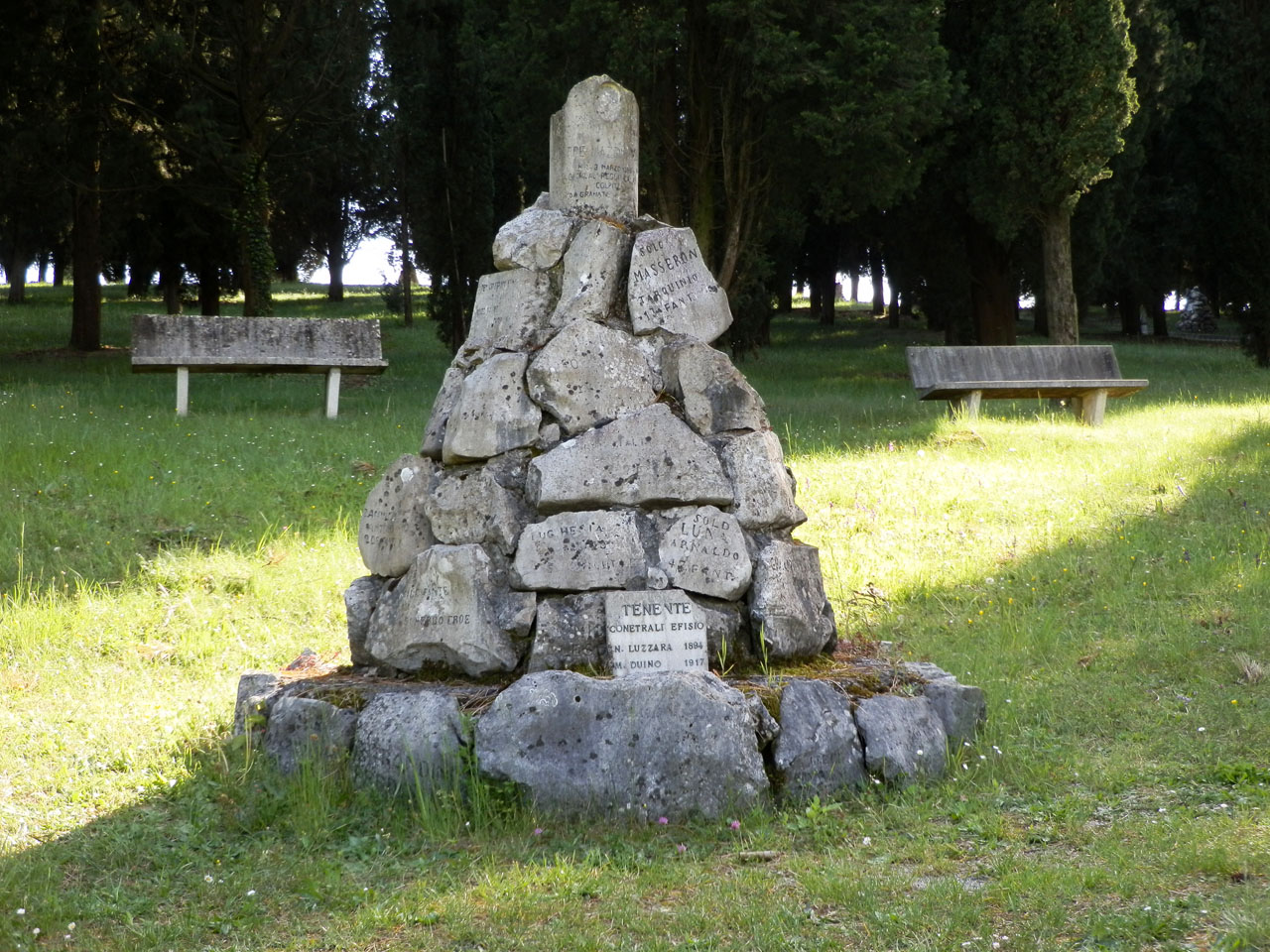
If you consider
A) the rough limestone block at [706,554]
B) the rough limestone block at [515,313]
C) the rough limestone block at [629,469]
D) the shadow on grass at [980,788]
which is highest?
the rough limestone block at [515,313]

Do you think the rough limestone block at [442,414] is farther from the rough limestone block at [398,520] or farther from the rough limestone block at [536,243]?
the rough limestone block at [536,243]

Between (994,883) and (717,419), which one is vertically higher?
(717,419)

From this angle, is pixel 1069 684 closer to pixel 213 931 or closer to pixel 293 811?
pixel 293 811

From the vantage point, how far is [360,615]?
560 cm

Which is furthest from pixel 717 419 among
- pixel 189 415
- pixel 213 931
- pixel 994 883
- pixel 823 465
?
pixel 189 415

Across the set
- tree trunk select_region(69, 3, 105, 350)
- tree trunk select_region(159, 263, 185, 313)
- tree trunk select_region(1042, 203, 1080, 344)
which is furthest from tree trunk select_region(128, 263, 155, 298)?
tree trunk select_region(1042, 203, 1080, 344)

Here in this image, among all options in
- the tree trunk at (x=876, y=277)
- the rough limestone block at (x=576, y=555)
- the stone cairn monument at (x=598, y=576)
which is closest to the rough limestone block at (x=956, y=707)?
the stone cairn monument at (x=598, y=576)

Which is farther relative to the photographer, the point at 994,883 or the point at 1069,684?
the point at 1069,684

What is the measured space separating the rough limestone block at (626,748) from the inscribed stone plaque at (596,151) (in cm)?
223

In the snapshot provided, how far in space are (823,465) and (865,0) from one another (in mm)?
7456

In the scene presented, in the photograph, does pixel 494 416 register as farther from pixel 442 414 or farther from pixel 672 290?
pixel 672 290

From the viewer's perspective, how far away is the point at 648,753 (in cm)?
465

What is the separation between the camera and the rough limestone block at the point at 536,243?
5.63 metres

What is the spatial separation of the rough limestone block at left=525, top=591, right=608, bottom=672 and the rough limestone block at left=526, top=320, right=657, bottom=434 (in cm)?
72
